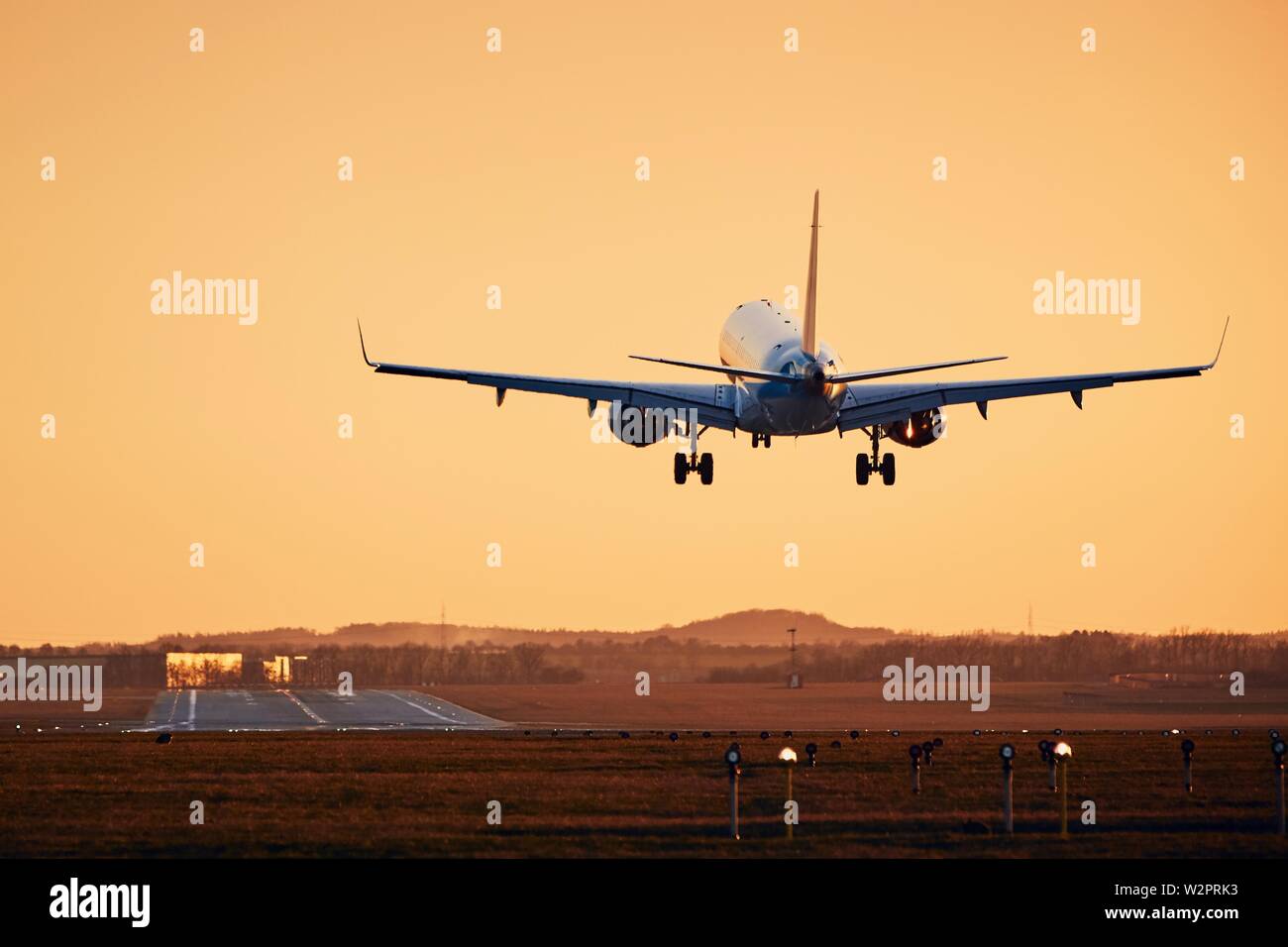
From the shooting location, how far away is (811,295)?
76062 millimetres

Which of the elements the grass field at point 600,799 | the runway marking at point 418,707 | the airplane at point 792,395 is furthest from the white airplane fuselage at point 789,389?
the runway marking at point 418,707

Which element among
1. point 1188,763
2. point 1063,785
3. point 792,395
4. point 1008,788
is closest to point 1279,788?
point 1063,785

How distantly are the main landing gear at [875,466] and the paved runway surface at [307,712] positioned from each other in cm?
2291

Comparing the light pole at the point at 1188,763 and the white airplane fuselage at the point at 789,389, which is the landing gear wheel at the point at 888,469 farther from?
the light pole at the point at 1188,763

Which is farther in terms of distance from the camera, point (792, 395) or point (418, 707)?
point (418, 707)

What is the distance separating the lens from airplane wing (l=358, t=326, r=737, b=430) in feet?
228

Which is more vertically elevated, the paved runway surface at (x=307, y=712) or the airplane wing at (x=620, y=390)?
the airplane wing at (x=620, y=390)

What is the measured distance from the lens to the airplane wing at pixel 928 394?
74.6m

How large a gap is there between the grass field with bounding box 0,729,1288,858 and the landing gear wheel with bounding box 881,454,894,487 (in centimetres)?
1264

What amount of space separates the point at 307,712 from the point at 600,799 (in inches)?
2434

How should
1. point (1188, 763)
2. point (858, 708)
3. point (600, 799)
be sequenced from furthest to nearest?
point (858, 708) → point (1188, 763) → point (600, 799)

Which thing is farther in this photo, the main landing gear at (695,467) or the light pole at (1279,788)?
the main landing gear at (695,467)

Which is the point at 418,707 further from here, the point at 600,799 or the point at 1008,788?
the point at 1008,788
